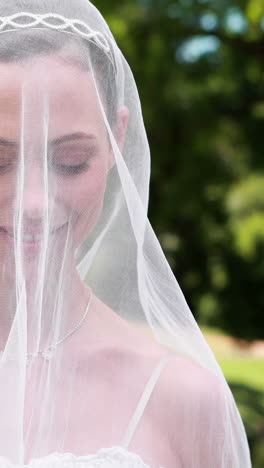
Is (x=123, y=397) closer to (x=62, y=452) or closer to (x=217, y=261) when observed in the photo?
(x=62, y=452)

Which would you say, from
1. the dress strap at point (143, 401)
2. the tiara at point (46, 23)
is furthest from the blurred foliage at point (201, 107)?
the dress strap at point (143, 401)

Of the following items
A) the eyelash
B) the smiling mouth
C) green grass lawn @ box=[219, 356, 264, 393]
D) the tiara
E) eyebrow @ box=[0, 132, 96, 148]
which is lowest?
green grass lawn @ box=[219, 356, 264, 393]

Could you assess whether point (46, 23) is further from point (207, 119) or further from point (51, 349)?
point (207, 119)

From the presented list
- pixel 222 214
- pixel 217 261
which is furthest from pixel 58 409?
pixel 217 261

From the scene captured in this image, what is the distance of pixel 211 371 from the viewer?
183 centimetres

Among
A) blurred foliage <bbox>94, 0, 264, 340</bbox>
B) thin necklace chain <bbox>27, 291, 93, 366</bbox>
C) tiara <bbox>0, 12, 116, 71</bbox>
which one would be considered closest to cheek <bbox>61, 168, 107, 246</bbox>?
thin necklace chain <bbox>27, 291, 93, 366</bbox>

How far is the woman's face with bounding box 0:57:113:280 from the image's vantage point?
5.54 ft

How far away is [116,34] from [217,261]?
1170 centimetres

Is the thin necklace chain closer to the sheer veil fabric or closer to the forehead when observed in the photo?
the sheer veil fabric

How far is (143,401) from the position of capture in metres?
1.77

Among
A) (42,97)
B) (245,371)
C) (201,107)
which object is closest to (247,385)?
(245,371)

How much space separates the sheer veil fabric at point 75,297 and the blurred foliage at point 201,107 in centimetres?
577

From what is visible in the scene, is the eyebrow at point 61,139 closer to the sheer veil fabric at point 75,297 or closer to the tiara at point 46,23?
the sheer veil fabric at point 75,297

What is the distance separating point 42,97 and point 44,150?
10cm
